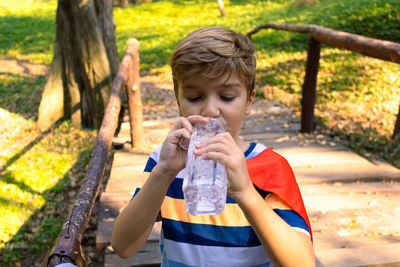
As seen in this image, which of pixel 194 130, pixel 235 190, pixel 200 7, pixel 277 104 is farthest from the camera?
pixel 200 7

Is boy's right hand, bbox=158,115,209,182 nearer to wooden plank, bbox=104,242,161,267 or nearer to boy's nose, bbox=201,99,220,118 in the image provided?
boy's nose, bbox=201,99,220,118

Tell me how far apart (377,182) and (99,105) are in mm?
4322

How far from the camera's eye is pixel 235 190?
118cm

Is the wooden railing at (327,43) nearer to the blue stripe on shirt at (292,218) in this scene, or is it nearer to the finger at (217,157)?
the blue stripe on shirt at (292,218)

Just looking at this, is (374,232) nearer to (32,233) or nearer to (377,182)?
(377,182)

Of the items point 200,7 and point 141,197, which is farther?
point 200,7

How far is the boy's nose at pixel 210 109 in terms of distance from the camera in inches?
55.5

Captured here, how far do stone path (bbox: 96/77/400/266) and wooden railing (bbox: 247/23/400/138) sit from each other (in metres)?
0.41

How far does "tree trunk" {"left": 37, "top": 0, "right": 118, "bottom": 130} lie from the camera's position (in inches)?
240

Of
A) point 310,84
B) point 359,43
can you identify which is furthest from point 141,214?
point 310,84

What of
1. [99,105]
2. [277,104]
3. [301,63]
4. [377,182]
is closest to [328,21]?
[301,63]

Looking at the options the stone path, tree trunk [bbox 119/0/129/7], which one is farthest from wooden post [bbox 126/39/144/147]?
tree trunk [bbox 119/0/129/7]

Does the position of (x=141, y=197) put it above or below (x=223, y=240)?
above

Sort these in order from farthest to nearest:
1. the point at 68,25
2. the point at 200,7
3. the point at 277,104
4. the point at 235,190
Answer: the point at 200,7, the point at 277,104, the point at 68,25, the point at 235,190
